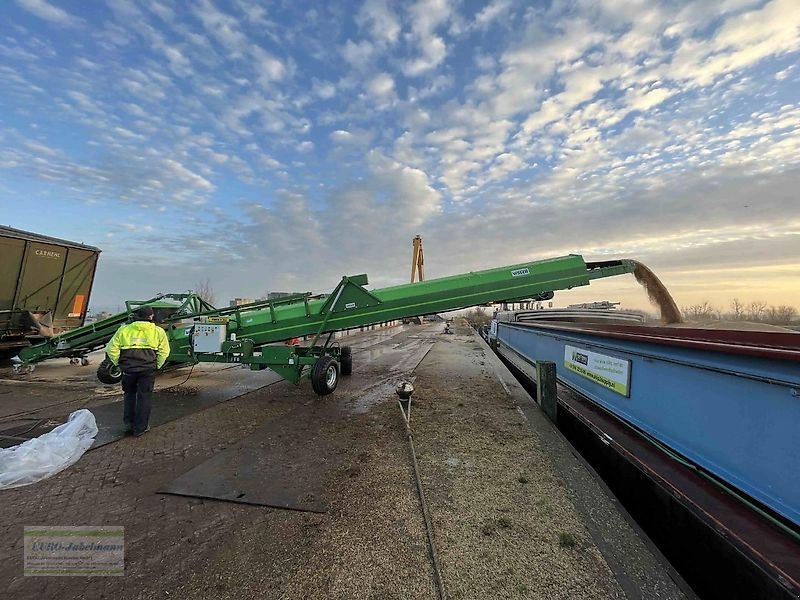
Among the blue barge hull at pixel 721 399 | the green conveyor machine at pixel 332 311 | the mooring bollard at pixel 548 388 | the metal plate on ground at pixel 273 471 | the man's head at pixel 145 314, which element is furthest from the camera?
the green conveyor machine at pixel 332 311

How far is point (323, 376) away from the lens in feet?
22.6

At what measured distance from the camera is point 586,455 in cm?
523

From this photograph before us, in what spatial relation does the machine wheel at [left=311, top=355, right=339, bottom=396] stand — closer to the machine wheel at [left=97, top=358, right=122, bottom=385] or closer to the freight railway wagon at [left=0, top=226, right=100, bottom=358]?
the machine wheel at [left=97, top=358, right=122, bottom=385]

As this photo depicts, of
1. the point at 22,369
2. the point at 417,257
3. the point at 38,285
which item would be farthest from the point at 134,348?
the point at 417,257

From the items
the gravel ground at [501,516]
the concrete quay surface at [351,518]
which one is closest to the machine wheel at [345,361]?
the concrete quay surface at [351,518]

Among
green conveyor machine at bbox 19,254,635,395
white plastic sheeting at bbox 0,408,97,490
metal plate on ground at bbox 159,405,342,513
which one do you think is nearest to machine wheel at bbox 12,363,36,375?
green conveyor machine at bbox 19,254,635,395

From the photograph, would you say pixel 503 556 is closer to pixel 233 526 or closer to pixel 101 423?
pixel 233 526

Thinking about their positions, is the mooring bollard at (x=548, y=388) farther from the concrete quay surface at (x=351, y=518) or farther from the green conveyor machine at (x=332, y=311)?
the green conveyor machine at (x=332, y=311)

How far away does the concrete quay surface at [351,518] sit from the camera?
2314 mm

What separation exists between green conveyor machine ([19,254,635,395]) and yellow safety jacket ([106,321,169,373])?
6.35 feet

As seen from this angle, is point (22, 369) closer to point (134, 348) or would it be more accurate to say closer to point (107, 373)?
point (107, 373)

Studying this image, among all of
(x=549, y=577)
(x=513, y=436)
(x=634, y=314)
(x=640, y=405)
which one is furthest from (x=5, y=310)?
(x=634, y=314)

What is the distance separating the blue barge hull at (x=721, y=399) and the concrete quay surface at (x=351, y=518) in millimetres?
864

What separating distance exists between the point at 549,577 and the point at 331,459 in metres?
2.49
